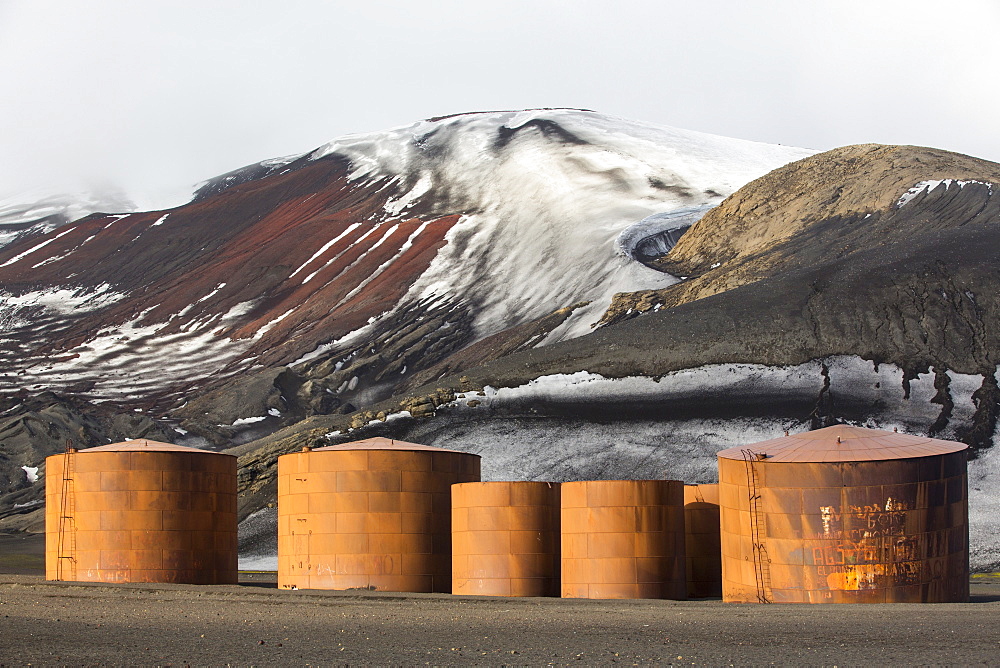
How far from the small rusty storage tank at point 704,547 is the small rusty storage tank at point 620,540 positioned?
339 cm

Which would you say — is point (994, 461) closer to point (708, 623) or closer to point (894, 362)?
point (894, 362)

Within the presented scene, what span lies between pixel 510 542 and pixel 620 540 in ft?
9.15

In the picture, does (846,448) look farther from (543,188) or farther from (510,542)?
(543,188)

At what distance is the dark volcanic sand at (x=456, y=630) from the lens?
1933 cm

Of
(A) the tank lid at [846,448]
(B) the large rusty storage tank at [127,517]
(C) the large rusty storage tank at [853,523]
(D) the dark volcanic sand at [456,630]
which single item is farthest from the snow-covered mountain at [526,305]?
(D) the dark volcanic sand at [456,630]

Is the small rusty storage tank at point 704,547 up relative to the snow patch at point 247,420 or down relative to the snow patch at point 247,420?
down

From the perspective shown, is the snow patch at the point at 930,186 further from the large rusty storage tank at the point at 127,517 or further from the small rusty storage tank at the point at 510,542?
the large rusty storage tank at the point at 127,517

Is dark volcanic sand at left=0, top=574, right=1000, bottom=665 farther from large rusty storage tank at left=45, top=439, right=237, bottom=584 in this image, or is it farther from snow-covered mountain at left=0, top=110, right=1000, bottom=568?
snow-covered mountain at left=0, top=110, right=1000, bottom=568

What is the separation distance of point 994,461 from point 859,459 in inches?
845

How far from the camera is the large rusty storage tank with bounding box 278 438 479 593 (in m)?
34.6

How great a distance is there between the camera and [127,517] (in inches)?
1407

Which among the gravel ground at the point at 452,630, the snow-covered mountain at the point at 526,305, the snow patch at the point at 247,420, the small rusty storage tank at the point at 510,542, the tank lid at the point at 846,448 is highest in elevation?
the snow-covered mountain at the point at 526,305

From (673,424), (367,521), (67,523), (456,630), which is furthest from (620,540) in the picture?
→ (673,424)

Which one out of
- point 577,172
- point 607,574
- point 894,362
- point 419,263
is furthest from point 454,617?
point 577,172
